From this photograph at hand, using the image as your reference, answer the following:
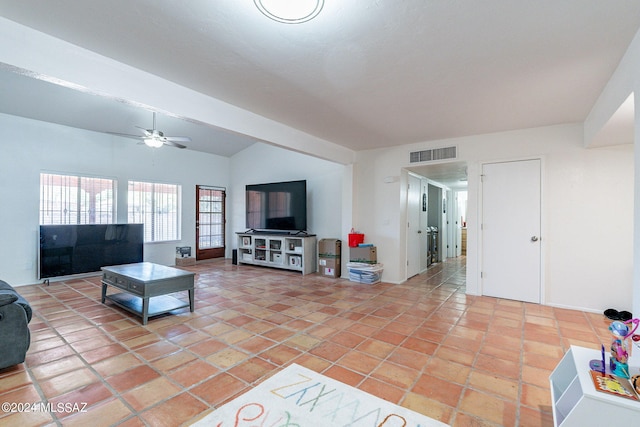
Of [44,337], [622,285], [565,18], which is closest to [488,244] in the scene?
[622,285]

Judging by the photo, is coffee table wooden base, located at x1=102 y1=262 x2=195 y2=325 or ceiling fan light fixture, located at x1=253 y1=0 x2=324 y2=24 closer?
ceiling fan light fixture, located at x1=253 y1=0 x2=324 y2=24

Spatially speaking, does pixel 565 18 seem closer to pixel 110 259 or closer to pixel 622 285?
pixel 622 285

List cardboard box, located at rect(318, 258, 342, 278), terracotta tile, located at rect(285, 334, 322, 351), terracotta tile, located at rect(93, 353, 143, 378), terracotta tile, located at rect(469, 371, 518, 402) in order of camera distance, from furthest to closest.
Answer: cardboard box, located at rect(318, 258, 342, 278), terracotta tile, located at rect(285, 334, 322, 351), terracotta tile, located at rect(93, 353, 143, 378), terracotta tile, located at rect(469, 371, 518, 402)

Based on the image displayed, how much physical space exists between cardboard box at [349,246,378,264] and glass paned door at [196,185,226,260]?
167 inches

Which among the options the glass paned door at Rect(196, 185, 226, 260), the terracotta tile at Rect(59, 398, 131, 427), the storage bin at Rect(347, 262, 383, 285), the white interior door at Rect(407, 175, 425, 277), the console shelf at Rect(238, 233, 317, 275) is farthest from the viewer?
the glass paned door at Rect(196, 185, 226, 260)

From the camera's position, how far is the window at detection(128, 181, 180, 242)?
6156 mm

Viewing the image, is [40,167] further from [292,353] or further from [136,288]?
[292,353]

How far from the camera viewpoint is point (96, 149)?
218 inches

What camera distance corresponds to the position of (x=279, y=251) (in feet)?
20.9

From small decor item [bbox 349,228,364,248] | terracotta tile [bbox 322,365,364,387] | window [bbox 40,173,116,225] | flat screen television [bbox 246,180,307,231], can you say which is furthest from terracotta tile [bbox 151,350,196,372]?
window [bbox 40,173,116,225]

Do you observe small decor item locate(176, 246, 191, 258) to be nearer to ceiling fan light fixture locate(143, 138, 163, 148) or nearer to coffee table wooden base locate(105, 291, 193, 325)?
coffee table wooden base locate(105, 291, 193, 325)

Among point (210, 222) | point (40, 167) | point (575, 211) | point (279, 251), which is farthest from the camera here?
point (210, 222)

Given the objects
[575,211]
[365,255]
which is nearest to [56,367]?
[365,255]

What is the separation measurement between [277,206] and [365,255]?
2.42m
